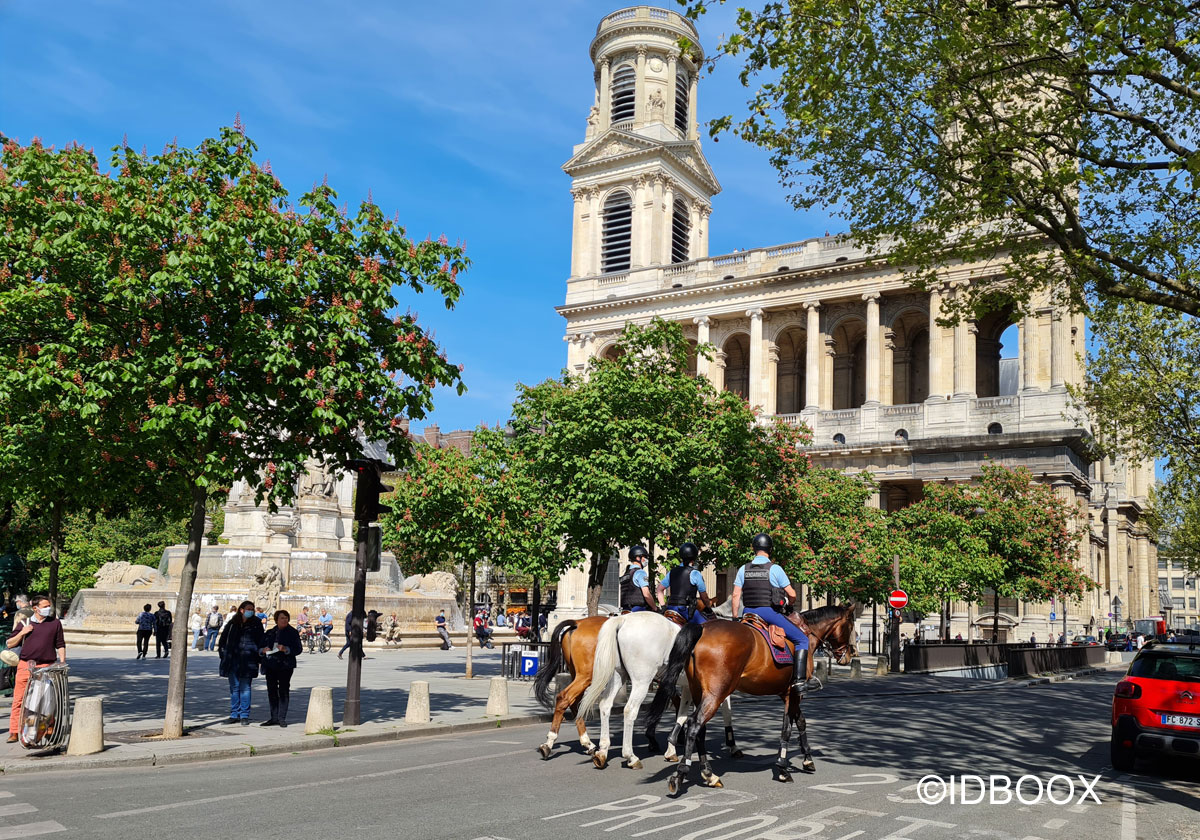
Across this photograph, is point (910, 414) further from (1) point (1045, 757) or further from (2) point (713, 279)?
(1) point (1045, 757)

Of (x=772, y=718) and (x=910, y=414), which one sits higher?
(x=910, y=414)

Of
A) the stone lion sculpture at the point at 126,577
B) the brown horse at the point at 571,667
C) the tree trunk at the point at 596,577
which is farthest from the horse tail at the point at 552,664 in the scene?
the stone lion sculpture at the point at 126,577

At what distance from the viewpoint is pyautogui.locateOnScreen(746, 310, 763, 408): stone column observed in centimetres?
6194

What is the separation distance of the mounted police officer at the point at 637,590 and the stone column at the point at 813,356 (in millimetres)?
48266

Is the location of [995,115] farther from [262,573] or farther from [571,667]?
[262,573]

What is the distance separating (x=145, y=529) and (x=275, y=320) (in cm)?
6424

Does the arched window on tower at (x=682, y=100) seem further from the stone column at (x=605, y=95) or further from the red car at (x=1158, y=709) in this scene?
the red car at (x=1158, y=709)

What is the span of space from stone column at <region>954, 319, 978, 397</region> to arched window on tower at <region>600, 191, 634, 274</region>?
22.8 meters

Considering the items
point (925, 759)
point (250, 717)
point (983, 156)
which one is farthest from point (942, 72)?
point (250, 717)

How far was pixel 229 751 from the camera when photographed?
41.6ft

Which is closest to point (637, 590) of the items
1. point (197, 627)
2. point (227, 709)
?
point (227, 709)

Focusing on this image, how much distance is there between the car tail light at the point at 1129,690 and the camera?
13.0 m

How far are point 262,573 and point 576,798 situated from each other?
26119 millimetres

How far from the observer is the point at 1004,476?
45.7m
